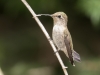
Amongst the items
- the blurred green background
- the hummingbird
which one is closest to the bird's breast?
the hummingbird

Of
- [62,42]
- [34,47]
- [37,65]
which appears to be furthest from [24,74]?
[62,42]

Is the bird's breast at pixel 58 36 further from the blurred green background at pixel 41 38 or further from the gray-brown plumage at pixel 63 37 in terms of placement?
the blurred green background at pixel 41 38

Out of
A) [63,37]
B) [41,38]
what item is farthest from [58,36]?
[41,38]

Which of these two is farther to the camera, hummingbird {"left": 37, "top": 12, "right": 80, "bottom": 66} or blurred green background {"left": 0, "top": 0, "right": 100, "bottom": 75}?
blurred green background {"left": 0, "top": 0, "right": 100, "bottom": 75}

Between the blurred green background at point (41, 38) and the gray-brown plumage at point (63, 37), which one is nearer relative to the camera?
the gray-brown plumage at point (63, 37)

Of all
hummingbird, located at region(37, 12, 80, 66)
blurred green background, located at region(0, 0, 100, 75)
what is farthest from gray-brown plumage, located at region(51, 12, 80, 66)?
blurred green background, located at region(0, 0, 100, 75)

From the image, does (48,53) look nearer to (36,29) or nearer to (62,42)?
(36,29)

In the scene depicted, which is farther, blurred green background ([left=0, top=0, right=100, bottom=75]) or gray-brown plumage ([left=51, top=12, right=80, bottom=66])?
blurred green background ([left=0, top=0, right=100, bottom=75])

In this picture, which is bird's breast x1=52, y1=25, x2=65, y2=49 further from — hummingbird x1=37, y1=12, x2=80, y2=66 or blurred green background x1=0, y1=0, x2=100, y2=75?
blurred green background x1=0, y1=0, x2=100, y2=75

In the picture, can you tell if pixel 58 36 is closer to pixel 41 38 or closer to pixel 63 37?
pixel 63 37

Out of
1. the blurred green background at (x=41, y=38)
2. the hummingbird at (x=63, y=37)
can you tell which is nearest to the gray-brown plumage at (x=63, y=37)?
the hummingbird at (x=63, y=37)
